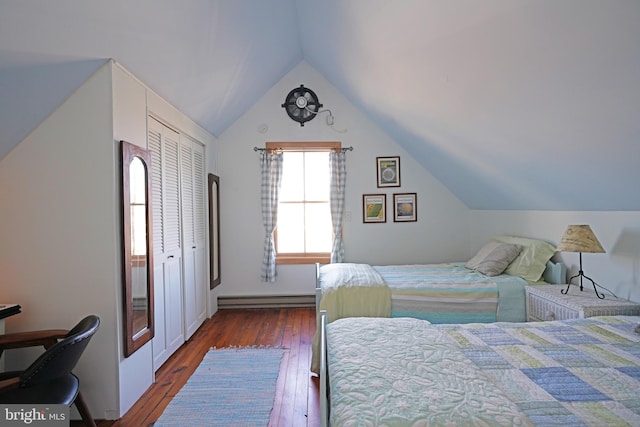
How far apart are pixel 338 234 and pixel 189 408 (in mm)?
2695

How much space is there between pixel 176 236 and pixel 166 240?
→ 0.22 metres

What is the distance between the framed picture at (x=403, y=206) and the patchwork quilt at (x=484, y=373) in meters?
2.80

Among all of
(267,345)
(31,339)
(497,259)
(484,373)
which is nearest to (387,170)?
(497,259)

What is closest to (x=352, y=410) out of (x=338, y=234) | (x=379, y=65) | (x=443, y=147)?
(x=379, y=65)

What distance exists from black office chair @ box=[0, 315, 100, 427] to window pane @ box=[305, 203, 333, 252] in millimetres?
3124

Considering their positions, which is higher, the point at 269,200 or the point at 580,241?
the point at 269,200

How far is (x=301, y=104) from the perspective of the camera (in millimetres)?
4551

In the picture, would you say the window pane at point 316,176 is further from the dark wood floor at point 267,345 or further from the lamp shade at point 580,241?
the lamp shade at point 580,241

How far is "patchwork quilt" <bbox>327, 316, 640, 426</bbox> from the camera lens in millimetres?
1107

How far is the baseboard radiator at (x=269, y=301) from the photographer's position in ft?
15.1

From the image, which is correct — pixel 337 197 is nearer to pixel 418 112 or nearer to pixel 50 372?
pixel 418 112

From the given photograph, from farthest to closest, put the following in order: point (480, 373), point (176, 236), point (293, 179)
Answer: point (293, 179) < point (176, 236) < point (480, 373)

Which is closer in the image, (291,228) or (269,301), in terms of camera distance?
(269,301)

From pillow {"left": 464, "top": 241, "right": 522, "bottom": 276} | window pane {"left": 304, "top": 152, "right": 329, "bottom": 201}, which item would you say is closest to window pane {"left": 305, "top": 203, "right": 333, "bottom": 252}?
window pane {"left": 304, "top": 152, "right": 329, "bottom": 201}
